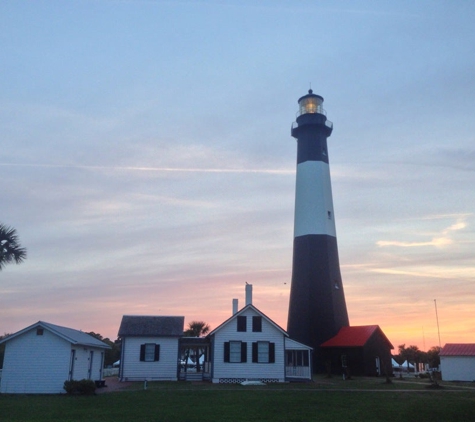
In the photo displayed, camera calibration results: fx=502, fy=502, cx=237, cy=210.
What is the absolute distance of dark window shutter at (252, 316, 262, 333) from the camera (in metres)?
31.0

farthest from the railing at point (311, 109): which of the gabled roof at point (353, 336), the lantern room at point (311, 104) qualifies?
the gabled roof at point (353, 336)

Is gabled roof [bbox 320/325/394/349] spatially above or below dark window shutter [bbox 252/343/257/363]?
A: above

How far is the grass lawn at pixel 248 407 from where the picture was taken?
47.2 feet

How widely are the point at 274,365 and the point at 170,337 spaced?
6.66 metres

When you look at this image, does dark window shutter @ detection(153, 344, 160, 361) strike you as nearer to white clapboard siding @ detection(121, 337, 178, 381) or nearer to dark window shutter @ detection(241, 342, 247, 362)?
white clapboard siding @ detection(121, 337, 178, 381)

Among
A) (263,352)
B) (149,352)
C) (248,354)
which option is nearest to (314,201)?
(263,352)

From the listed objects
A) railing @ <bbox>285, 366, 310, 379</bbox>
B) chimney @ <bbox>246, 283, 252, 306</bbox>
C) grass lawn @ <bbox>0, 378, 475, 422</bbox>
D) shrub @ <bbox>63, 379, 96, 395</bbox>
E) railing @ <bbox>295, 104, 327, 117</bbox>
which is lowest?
grass lawn @ <bbox>0, 378, 475, 422</bbox>

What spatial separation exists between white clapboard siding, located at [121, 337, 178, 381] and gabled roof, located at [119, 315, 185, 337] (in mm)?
373

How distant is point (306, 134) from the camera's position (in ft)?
129

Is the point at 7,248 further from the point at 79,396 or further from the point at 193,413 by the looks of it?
the point at 193,413

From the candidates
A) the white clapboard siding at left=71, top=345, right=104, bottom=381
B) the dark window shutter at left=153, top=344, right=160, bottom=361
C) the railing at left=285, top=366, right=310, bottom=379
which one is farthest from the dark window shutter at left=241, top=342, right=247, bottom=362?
the white clapboard siding at left=71, top=345, right=104, bottom=381

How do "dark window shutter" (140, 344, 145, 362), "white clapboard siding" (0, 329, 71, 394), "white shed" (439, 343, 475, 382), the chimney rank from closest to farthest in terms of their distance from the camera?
"white clapboard siding" (0, 329, 71, 394) < "dark window shutter" (140, 344, 145, 362) < the chimney < "white shed" (439, 343, 475, 382)

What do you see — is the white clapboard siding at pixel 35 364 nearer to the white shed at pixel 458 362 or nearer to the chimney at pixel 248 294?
the chimney at pixel 248 294

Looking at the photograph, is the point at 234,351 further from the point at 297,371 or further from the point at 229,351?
the point at 297,371
